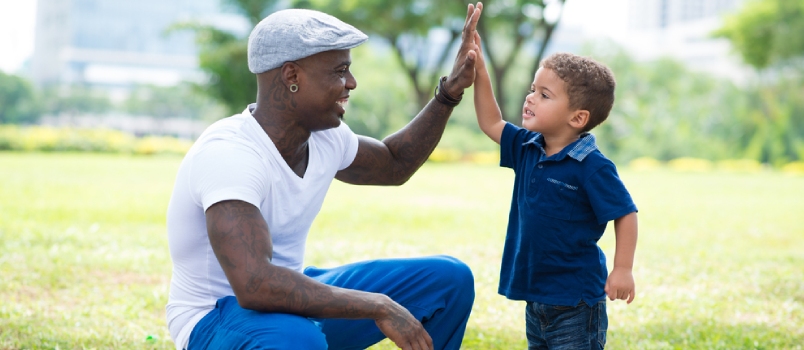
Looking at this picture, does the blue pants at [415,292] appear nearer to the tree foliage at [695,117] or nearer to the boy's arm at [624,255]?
the boy's arm at [624,255]

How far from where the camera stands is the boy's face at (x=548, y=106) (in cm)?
281

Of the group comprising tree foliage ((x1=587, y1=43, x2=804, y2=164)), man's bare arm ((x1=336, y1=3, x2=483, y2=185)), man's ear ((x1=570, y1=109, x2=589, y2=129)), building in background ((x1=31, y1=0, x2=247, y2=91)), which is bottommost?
building in background ((x1=31, y1=0, x2=247, y2=91))

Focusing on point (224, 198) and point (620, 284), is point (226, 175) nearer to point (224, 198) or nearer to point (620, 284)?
point (224, 198)

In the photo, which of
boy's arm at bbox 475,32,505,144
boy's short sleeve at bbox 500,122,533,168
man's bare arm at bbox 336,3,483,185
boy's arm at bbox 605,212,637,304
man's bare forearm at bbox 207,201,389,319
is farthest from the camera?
man's bare arm at bbox 336,3,483,185

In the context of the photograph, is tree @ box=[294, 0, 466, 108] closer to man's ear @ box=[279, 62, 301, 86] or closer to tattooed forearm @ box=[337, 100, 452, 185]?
tattooed forearm @ box=[337, 100, 452, 185]

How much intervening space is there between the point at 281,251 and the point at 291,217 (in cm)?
14

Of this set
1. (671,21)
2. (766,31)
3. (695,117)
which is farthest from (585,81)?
(671,21)

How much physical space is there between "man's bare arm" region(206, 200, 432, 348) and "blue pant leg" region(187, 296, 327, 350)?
39 millimetres

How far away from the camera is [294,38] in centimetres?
259

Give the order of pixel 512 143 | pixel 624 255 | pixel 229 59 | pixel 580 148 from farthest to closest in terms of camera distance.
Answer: pixel 229 59 → pixel 512 143 → pixel 580 148 → pixel 624 255

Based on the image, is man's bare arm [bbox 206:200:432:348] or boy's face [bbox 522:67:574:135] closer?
man's bare arm [bbox 206:200:432:348]

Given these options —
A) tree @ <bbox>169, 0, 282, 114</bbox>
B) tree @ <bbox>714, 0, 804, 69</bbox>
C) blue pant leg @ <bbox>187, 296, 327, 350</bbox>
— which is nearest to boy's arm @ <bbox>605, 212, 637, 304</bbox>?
blue pant leg @ <bbox>187, 296, 327, 350</bbox>

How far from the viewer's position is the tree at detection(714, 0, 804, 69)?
30016 millimetres

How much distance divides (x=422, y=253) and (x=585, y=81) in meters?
4.20
